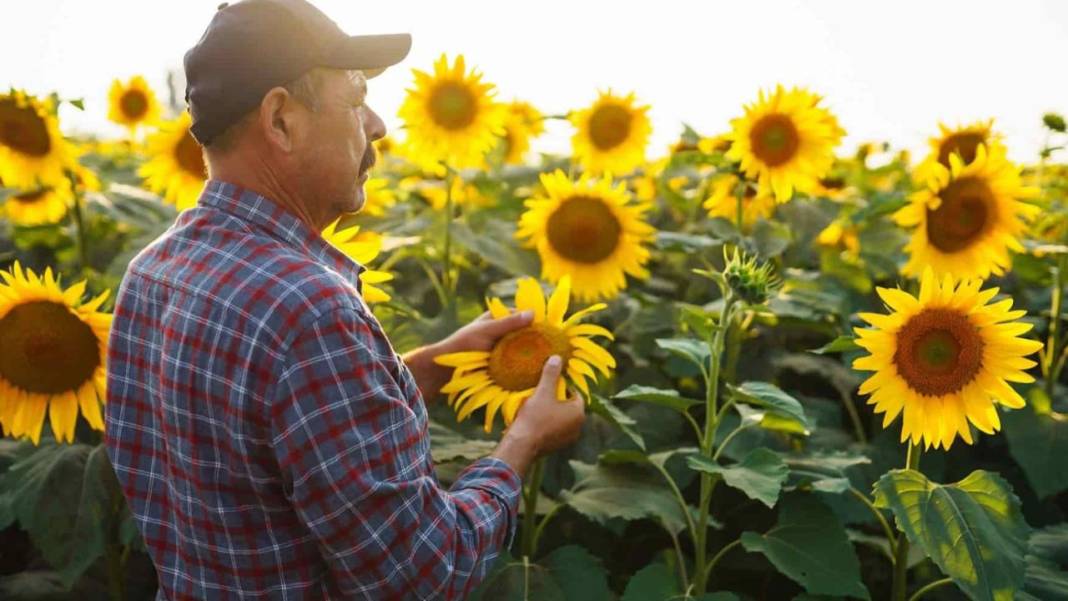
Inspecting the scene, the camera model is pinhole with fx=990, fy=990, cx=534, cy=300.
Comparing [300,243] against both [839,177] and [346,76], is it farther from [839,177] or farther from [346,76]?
[839,177]

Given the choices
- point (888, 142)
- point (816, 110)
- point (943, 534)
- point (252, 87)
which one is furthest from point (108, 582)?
point (888, 142)

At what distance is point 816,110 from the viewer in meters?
3.35

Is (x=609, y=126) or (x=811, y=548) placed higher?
(x=609, y=126)

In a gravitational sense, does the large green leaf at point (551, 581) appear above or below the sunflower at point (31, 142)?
below

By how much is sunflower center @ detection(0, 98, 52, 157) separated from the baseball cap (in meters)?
2.10

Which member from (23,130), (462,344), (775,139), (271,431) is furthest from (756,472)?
(23,130)

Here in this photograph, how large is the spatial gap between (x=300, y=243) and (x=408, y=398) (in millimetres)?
318

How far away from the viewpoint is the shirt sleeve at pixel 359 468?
1.43 meters

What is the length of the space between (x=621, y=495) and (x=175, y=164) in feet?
7.55

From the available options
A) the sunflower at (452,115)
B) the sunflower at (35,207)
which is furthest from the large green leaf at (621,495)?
the sunflower at (35,207)

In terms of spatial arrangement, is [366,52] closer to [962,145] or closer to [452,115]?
[452,115]

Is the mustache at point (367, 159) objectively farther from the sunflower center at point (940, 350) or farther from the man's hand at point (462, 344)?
the sunflower center at point (940, 350)

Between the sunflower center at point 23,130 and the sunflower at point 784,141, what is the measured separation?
2.36 metres

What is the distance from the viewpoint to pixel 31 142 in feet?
11.3
